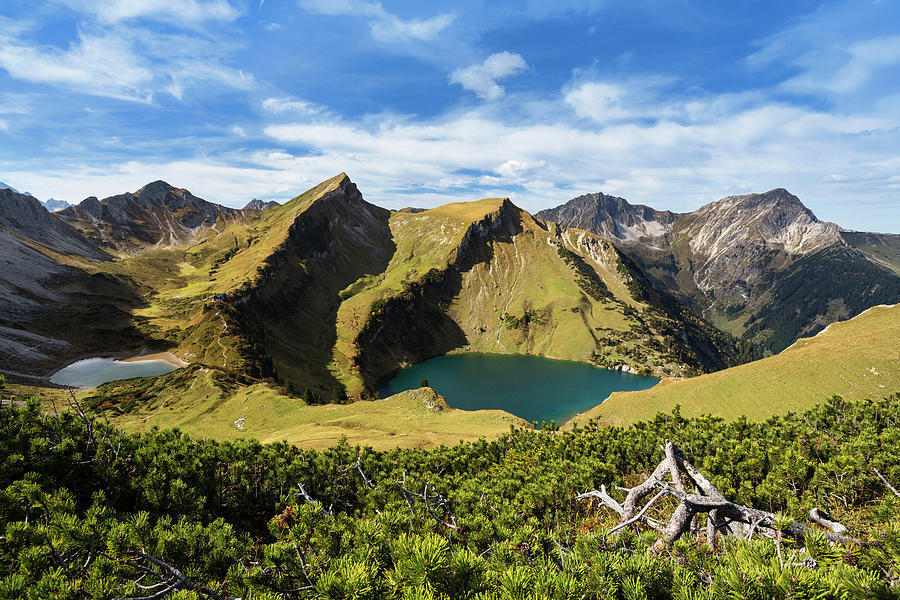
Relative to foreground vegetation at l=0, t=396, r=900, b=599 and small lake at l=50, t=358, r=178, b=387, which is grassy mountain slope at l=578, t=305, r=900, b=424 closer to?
foreground vegetation at l=0, t=396, r=900, b=599

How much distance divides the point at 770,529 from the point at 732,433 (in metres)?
13.0

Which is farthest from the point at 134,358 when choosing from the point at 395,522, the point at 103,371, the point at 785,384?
the point at 785,384

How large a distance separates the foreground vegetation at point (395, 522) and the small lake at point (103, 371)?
120 meters

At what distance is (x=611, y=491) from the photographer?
44.5 feet

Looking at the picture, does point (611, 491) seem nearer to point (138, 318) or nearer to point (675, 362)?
point (138, 318)

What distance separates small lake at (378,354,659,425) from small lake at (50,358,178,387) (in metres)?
78.3

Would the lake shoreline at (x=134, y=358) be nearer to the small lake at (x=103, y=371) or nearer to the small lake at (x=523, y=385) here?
the small lake at (x=103, y=371)

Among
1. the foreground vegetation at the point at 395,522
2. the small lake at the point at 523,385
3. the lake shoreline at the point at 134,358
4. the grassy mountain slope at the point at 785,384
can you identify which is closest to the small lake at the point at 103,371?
the lake shoreline at the point at 134,358

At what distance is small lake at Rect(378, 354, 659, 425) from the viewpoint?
435ft

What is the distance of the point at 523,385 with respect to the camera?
159m

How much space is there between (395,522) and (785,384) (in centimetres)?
6637

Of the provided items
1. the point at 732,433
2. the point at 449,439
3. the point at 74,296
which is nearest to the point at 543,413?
the point at 449,439

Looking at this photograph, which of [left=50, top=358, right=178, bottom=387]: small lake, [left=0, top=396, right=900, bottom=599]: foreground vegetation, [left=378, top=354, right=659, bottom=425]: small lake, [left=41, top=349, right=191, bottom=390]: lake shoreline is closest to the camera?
[left=0, top=396, right=900, bottom=599]: foreground vegetation

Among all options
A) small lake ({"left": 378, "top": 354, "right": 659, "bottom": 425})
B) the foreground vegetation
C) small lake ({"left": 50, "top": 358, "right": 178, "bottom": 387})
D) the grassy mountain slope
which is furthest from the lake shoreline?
the grassy mountain slope
